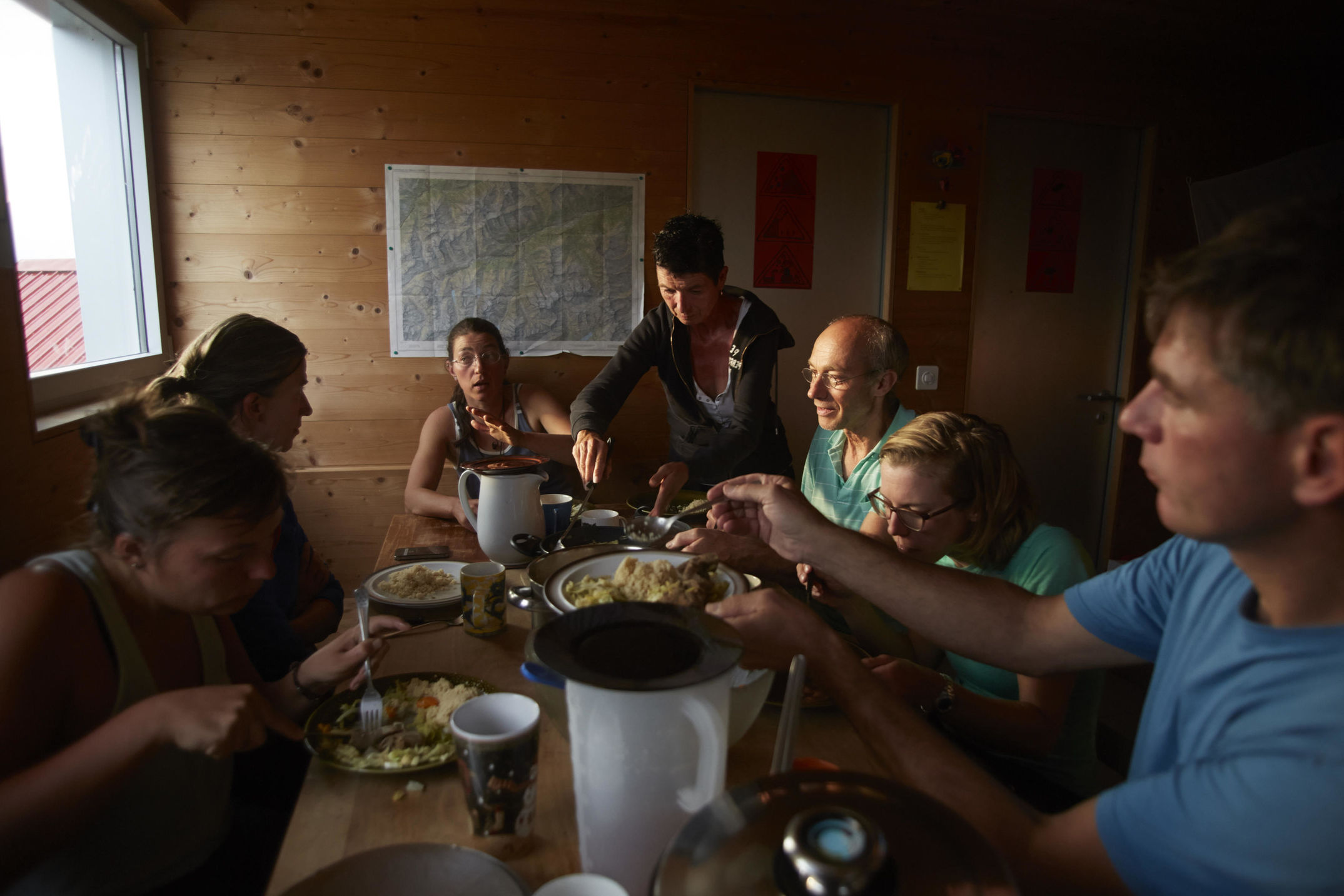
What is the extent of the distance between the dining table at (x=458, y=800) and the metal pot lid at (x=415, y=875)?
44 mm

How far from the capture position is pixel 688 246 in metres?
2.36

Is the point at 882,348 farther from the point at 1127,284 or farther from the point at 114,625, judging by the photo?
the point at 1127,284

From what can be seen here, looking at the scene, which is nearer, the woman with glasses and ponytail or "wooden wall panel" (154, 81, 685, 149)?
the woman with glasses and ponytail

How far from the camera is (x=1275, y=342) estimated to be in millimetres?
588

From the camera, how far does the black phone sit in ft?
5.59

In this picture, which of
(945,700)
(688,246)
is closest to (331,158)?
(688,246)

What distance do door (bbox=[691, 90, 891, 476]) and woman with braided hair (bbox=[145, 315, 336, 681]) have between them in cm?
201

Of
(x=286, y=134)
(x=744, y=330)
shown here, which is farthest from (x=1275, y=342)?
(x=286, y=134)

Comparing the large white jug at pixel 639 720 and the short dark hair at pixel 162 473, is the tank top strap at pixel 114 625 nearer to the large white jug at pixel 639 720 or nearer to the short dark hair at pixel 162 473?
the short dark hair at pixel 162 473

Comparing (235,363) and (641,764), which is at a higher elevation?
(235,363)

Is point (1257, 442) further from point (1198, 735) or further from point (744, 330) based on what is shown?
point (744, 330)

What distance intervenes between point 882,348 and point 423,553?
4.36 ft

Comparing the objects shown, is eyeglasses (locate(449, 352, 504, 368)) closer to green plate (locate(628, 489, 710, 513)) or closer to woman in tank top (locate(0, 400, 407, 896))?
green plate (locate(628, 489, 710, 513))

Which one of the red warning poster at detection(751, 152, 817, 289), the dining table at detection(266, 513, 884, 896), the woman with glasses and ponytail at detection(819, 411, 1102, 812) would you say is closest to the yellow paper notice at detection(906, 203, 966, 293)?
the red warning poster at detection(751, 152, 817, 289)
